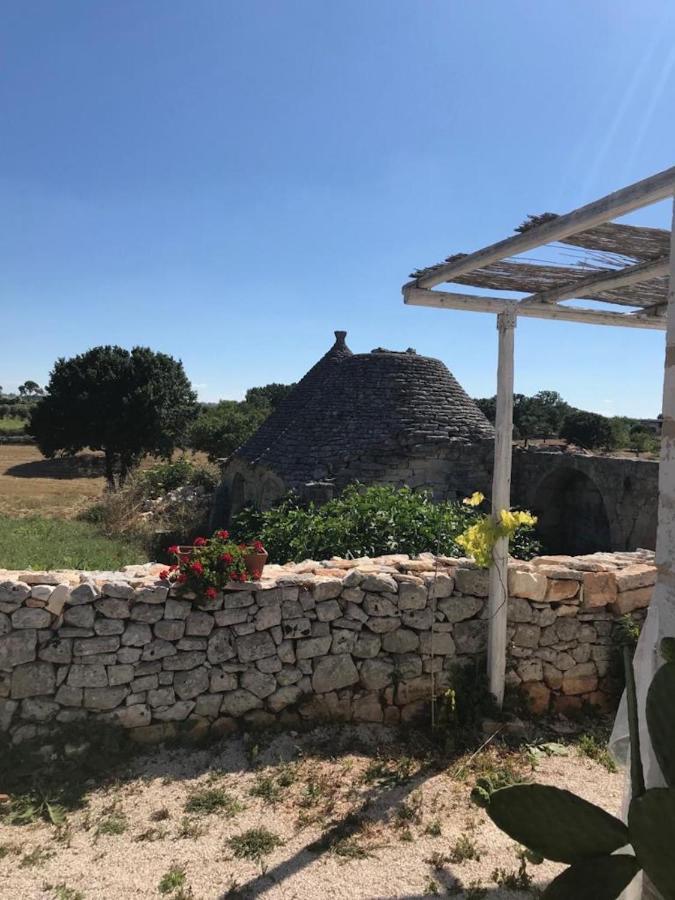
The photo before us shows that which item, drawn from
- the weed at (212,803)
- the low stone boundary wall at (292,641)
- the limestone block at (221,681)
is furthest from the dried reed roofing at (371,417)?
the weed at (212,803)

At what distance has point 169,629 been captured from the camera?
4.24m

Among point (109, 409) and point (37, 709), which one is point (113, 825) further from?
point (109, 409)

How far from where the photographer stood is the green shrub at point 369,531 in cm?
629

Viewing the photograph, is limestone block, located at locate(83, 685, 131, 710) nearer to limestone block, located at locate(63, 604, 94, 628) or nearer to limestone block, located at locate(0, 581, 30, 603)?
limestone block, located at locate(63, 604, 94, 628)

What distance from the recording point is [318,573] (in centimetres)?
470

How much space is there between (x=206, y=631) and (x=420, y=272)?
10.6 ft

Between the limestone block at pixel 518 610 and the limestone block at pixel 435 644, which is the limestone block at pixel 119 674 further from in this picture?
the limestone block at pixel 518 610

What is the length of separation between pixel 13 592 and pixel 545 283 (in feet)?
15.1

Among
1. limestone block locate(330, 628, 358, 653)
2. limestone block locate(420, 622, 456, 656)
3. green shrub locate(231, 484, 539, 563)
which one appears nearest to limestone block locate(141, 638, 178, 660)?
limestone block locate(330, 628, 358, 653)

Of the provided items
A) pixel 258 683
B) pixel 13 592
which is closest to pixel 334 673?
pixel 258 683

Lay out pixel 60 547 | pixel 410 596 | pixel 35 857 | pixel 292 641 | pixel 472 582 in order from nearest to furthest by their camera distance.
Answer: pixel 35 857, pixel 292 641, pixel 410 596, pixel 472 582, pixel 60 547

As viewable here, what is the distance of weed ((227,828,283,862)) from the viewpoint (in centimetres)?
312

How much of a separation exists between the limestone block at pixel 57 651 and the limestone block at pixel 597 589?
13.4ft

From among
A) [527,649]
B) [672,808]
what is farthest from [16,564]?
[672,808]
